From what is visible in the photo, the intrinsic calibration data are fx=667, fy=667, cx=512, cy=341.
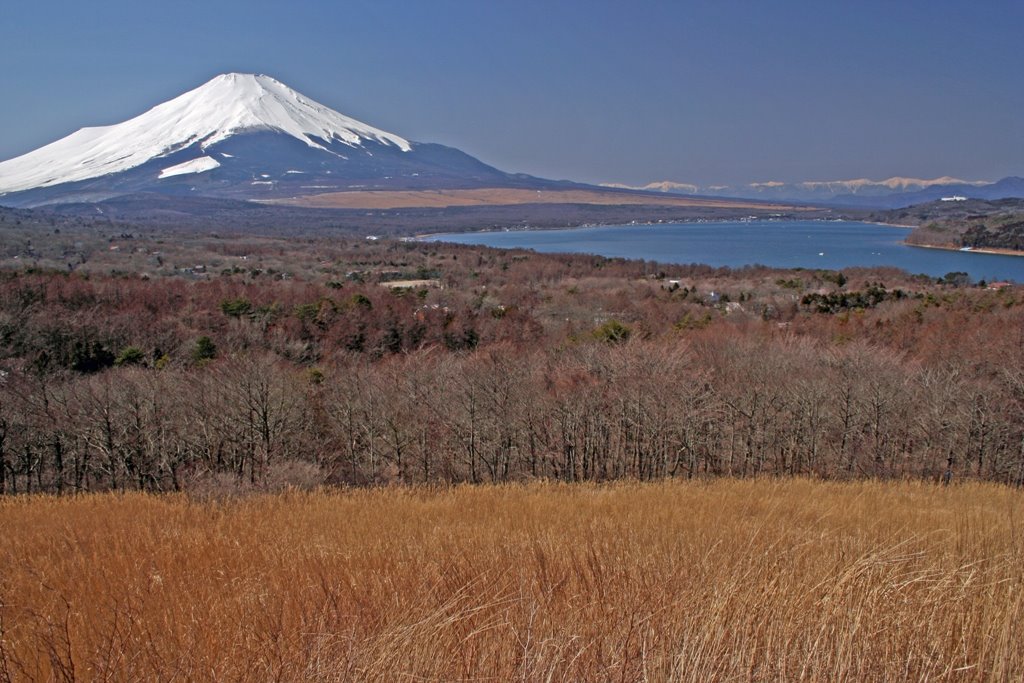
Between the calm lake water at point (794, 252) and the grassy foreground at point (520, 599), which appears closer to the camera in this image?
the grassy foreground at point (520, 599)

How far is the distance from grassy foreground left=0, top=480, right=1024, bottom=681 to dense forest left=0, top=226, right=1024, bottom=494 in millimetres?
6037

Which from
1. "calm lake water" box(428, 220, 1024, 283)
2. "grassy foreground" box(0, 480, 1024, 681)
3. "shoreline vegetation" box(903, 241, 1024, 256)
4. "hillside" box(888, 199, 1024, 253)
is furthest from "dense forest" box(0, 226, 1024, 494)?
"hillside" box(888, 199, 1024, 253)

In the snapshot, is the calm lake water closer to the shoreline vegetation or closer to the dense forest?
the shoreline vegetation

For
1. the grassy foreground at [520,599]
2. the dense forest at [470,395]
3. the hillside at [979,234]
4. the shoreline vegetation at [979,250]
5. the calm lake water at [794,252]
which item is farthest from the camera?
the hillside at [979,234]

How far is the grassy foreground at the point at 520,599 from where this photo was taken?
2.89 meters

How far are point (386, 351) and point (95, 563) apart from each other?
3187 centimetres

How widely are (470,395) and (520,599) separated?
16.8m

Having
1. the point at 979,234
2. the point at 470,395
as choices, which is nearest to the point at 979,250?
the point at 979,234

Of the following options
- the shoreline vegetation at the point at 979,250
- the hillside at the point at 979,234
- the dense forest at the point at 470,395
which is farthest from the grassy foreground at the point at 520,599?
the hillside at the point at 979,234

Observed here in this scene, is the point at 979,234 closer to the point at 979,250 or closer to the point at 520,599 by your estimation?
the point at 979,250

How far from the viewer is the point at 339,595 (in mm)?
4215

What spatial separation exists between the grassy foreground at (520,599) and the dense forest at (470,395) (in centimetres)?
604

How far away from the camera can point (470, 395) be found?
20562 millimetres

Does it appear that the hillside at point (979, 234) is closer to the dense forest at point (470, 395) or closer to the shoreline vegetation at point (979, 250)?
the shoreline vegetation at point (979, 250)
